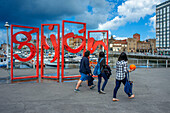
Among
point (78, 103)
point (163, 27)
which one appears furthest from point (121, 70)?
point (163, 27)

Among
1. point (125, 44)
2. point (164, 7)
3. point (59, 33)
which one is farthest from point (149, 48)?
point (59, 33)

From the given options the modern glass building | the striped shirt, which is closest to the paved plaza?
the striped shirt

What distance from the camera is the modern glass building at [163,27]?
92.8 metres

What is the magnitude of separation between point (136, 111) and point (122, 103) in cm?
73

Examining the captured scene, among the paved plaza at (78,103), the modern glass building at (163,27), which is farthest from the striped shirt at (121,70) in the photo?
the modern glass building at (163,27)

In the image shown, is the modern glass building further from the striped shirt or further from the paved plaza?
the striped shirt

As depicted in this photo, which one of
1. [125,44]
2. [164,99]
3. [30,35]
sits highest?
[125,44]

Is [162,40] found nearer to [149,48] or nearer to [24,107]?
[149,48]

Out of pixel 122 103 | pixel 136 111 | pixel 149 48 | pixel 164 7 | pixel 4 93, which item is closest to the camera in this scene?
pixel 136 111

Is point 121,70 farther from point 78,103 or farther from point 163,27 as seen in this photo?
point 163,27

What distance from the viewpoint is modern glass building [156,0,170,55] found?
92.8 m

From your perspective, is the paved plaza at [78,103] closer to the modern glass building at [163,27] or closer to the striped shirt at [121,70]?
the striped shirt at [121,70]

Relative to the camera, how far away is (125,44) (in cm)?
13425

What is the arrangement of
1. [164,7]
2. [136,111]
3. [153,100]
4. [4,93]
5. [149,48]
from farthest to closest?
[149,48]
[164,7]
[4,93]
[153,100]
[136,111]
